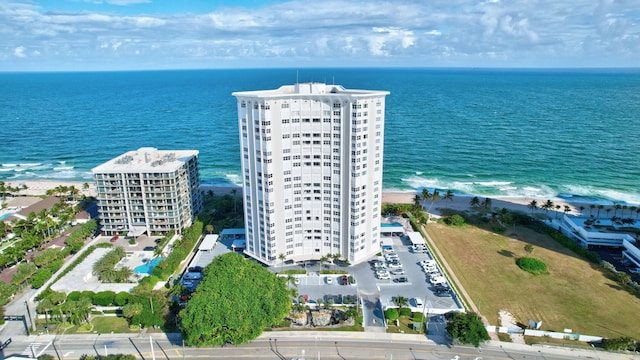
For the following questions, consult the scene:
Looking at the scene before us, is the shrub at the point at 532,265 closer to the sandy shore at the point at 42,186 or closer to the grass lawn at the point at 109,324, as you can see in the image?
the grass lawn at the point at 109,324

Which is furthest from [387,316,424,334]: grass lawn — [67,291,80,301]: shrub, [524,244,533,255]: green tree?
[67,291,80,301]: shrub

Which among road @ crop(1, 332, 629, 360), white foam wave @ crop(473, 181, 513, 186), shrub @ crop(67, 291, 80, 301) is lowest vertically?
road @ crop(1, 332, 629, 360)

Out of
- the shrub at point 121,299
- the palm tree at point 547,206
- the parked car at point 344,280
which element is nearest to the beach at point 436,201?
the palm tree at point 547,206

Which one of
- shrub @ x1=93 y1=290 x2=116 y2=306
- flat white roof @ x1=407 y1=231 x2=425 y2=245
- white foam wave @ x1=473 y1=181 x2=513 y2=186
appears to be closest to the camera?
shrub @ x1=93 y1=290 x2=116 y2=306

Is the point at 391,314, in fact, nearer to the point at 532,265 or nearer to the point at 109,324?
the point at 532,265

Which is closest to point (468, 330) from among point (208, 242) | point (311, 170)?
point (311, 170)

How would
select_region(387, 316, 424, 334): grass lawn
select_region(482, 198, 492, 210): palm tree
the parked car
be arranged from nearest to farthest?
1. select_region(387, 316, 424, 334): grass lawn
2. the parked car
3. select_region(482, 198, 492, 210): palm tree

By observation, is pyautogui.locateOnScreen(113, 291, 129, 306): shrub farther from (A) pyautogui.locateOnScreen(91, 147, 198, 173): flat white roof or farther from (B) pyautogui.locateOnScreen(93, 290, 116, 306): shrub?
(A) pyautogui.locateOnScreen(91, 147, 198, 173): flat white roof
